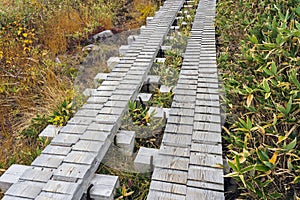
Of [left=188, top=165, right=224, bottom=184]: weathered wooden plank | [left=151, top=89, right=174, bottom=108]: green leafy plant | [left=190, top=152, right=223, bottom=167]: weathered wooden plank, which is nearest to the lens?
[left=188, top=165, right=224, bottom=184]: weathered wooden plank

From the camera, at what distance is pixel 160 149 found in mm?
2004

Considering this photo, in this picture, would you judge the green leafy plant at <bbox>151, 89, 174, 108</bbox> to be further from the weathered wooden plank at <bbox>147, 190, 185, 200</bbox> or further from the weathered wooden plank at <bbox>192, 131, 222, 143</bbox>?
the weathered wooden plank at <bbox>147, 190, 185, 200</bbox>

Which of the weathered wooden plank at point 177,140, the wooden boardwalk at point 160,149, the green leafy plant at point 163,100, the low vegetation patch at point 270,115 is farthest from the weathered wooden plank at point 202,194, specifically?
the green leafy plant at point 163,100

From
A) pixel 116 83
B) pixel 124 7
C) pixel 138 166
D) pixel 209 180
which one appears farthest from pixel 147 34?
Result: pixel 209 180

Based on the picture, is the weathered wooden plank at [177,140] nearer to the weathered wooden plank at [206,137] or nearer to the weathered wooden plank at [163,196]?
the weathered wooden plank at [206,137]

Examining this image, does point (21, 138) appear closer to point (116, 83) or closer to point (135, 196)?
point (116, 83)

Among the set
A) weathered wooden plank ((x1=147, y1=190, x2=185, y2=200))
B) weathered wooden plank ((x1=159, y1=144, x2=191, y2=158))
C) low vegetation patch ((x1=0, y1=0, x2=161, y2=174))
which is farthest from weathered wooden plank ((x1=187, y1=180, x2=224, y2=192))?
low vegetation patch ((x1=0, y1=0, x2=161, y2=174))

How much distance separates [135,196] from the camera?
6.69ft

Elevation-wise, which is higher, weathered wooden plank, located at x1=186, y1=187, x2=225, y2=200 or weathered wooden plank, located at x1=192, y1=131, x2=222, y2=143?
weathered wooden plank, located at x1=192, y1=131, x2=222, y2=143

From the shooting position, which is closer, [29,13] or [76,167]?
[76,167]

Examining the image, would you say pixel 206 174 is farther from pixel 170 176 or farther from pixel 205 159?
pixel 170 176

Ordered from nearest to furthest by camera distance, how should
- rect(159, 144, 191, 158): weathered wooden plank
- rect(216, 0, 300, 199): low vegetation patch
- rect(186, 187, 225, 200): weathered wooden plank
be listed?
rect(216, 0, 300, 199): low vegetation patch → rect(186, 187, 225, 200): weathered wooden plank → rect(159, 144, 191, 158): weathered wooden plank

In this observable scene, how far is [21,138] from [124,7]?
3.95 meters

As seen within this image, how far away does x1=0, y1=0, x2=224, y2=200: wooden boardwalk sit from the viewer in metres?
1.73
